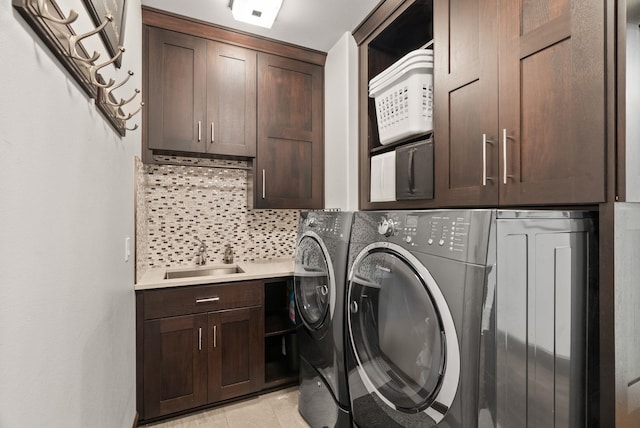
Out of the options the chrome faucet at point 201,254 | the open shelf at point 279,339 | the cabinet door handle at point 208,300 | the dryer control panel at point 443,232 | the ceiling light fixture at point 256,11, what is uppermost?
the ceiling light fixture at point 256,11

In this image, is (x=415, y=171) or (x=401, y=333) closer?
(x=401, y=333)

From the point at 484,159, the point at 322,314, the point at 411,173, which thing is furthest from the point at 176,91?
the point at 484,159

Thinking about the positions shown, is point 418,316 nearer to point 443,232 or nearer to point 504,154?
point 443,232

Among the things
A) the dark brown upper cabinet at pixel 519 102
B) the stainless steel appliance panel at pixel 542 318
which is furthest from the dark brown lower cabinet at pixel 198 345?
the stainless steel appliance panel at pixel 542 318

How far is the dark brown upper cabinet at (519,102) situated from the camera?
1057mm

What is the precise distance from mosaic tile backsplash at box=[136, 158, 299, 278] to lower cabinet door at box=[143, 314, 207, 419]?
555 mm

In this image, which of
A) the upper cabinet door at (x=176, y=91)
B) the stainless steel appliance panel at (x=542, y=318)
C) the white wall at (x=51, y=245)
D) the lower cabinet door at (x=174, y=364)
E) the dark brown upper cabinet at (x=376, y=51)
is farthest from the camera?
the upper cabinet door at (x=176, y=91)

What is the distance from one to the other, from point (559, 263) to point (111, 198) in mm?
1677

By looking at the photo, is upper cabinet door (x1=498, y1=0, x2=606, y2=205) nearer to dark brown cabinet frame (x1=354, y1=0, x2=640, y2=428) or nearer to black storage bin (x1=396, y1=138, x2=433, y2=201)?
dark brown cabinet frame (x1=354, y1=0, x2=640, y2=428)

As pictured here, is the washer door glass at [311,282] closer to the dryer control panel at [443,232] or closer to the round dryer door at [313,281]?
the round dryer door at [313,281]

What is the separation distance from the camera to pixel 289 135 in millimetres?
2639

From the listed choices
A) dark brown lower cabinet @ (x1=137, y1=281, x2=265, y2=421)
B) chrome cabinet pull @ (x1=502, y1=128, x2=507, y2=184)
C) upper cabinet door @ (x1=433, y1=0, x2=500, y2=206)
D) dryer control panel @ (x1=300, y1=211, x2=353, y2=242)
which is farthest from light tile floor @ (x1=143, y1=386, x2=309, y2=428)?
chrome cabinet pull @ (x1=502, y1=128, x2=507, y2=184)

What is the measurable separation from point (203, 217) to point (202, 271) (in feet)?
Result: 1.48

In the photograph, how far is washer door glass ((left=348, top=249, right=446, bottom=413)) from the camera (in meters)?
1.07
